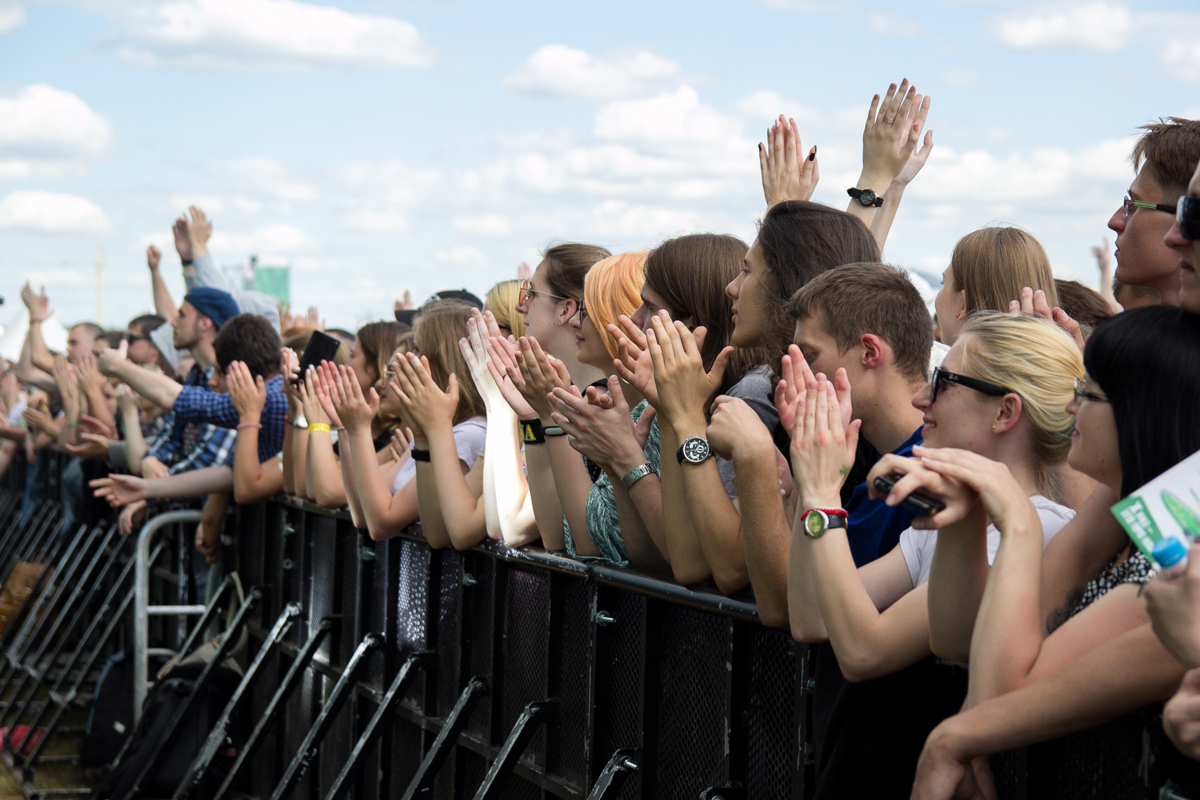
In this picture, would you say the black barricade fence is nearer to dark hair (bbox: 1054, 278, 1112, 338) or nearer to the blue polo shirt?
the blue polo shirt

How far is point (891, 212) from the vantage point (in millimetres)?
4449

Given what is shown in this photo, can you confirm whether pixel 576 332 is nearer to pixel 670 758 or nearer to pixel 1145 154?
pixel 670 758

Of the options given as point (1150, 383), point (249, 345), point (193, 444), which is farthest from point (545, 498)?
point (193, 444)

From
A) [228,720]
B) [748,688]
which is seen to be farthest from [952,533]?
[228,720]

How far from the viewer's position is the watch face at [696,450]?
9.86ft

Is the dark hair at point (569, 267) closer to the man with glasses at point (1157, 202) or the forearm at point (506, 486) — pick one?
the forearm at point (506, 486)

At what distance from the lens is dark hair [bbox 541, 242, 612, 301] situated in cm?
460

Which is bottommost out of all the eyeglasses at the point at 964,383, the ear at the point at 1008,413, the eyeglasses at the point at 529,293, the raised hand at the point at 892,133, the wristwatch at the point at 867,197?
the ear at the point at 1008,413

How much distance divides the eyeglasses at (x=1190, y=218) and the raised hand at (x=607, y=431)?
61.9 inches

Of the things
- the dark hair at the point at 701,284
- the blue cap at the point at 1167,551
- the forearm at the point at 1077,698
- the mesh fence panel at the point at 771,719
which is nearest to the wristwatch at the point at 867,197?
the dark hair at the point at 701,284

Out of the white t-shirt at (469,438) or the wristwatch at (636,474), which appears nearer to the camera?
the wristwatch at (636,474)

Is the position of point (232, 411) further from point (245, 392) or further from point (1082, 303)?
point (1082, 303)

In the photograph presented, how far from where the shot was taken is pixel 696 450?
302 centimetres

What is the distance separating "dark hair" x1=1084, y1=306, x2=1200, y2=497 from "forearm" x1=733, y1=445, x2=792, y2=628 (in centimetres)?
80
